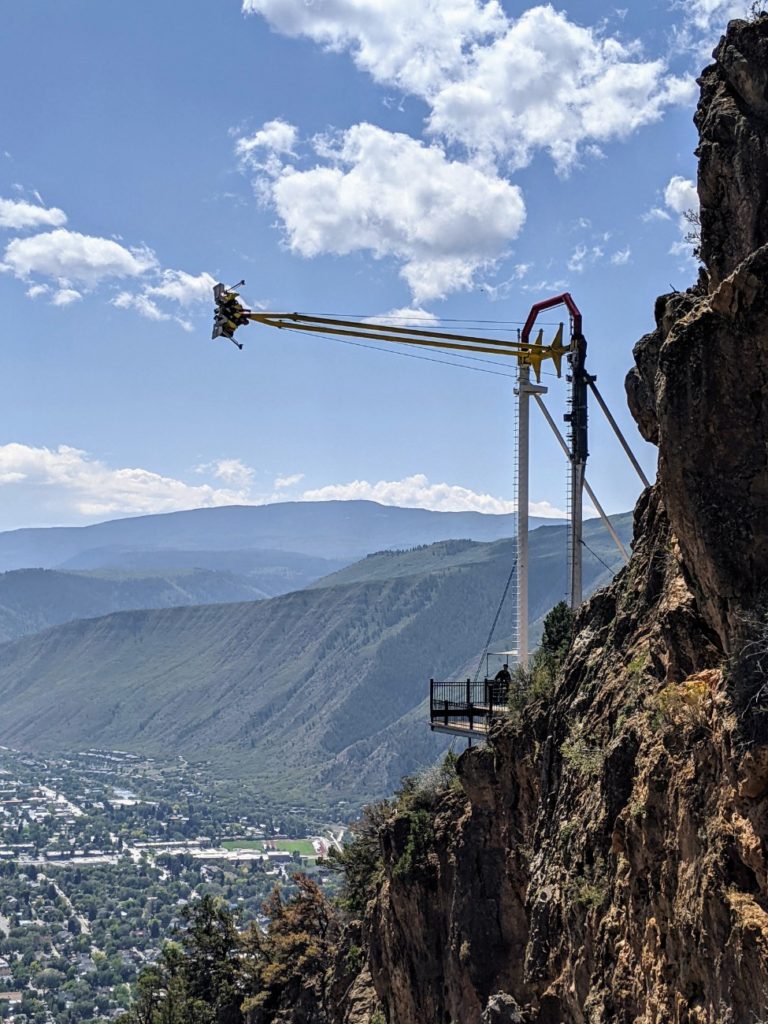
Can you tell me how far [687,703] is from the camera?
1345cm

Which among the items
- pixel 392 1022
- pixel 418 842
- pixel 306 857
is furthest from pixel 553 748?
pixel 306 857

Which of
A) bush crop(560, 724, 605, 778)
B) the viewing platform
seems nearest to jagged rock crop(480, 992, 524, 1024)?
bush crop(560, 724, 605, 778)

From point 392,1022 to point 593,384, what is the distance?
1607 cm

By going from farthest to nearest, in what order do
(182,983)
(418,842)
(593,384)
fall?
(182,983)
(593,384)
(418,842)

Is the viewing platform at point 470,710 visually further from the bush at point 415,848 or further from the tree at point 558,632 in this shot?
the bush at point 415,848

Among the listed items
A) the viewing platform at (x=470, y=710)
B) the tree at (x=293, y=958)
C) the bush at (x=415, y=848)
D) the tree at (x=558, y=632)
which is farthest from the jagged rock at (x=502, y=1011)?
the tree at (x=293, y=958)

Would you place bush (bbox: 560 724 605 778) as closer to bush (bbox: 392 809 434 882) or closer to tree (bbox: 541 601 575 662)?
tree (bbox: 541 601 575 662)

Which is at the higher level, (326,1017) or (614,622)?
(614,622)

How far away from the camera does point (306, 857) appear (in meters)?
191

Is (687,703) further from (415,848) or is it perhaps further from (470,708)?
(470,708)

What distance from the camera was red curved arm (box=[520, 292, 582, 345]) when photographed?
28.6 meters

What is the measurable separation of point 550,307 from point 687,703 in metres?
18.3

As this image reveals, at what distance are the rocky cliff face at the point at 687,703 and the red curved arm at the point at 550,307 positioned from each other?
9.80 meters

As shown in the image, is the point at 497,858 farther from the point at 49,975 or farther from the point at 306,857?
the point at 306,857
